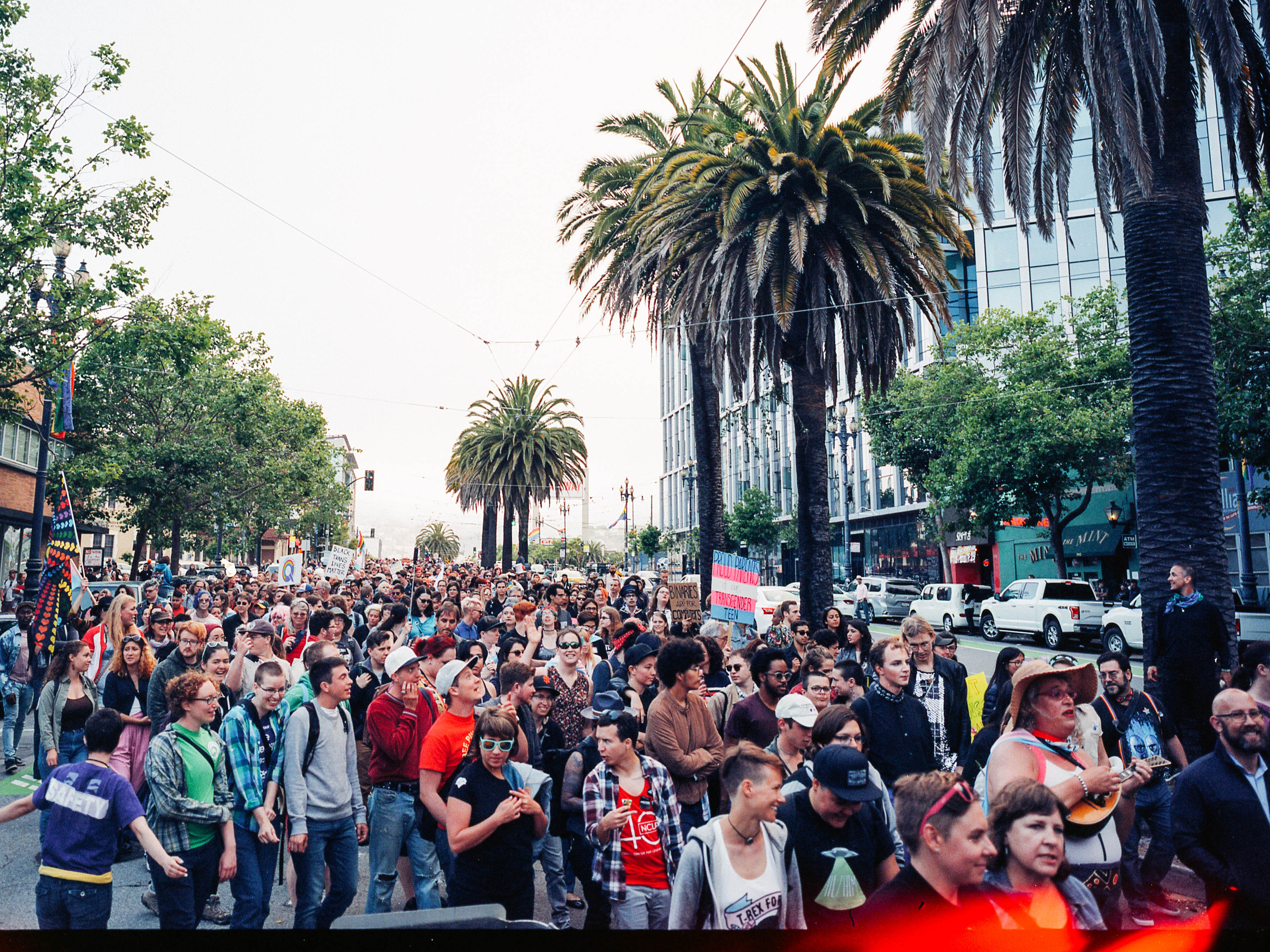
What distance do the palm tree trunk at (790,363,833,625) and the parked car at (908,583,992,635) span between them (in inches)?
636

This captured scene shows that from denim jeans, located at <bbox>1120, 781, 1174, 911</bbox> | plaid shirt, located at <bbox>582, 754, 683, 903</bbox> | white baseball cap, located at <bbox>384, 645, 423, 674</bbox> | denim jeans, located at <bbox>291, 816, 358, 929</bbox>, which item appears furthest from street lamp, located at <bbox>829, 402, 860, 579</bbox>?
plaid shirt, located at <bbox>582, 754, 683, 903</bbox>

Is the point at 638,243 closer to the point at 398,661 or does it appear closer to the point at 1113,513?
the point at 398,661

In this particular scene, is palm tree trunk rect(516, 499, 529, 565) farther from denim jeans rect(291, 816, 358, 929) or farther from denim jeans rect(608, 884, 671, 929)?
denim jeans rect(608, 884, 671, 929)

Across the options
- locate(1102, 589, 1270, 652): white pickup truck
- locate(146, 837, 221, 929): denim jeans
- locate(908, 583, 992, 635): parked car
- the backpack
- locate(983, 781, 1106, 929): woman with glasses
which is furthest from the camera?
locate(908, 583, 992, 635): parked car

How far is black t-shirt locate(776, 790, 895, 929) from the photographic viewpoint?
3.82 m

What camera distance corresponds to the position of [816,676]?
576 centimetres

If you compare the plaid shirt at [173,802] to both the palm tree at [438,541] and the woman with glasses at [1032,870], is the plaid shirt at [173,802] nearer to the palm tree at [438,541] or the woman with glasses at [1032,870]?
the woman with glasses at [1032,870]

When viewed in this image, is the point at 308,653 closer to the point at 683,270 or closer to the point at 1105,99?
the point at 1105,99

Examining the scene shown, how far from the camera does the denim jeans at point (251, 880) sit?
16.5 feet

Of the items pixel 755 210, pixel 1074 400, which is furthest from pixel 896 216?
pixel 1074 400

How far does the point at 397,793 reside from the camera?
18.8ft

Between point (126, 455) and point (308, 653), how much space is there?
1147 inches

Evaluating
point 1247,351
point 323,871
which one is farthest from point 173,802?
point 1247,351

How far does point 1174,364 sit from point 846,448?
38535 mm
